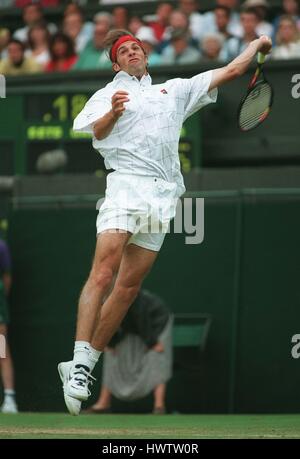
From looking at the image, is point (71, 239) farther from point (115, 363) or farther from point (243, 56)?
point (243, 56)

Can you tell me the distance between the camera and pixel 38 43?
51.1ft

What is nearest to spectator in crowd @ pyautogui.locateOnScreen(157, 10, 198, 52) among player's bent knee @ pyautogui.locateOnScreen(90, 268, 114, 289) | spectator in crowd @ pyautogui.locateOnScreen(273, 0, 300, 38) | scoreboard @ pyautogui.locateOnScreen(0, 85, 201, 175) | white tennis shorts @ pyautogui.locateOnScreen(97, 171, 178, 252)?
spectator in crowd @ pyautogui.locateOnScreen(273, 0, 300, 38)

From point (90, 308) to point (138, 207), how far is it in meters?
0.74

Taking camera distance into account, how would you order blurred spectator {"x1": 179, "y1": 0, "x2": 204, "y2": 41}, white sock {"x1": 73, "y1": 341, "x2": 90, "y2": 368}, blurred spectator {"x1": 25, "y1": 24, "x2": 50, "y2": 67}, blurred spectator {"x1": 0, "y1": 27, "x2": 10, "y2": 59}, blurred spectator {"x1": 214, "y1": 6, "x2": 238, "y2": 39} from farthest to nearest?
1. blurred spectator {"x1": 0, "y1": 27, "x2": 10, "y2": 59}
2. blurred spectator {"x1": 25, "y1": 24, "x2": 50, "y2": 67}
3. blurred spectator {"x1": 179, "y1": 0, "x2": 204, "y2": 41}
4. blurred spectator {"x1": 214, "y1": 6, "x2": 238, "y2": 39}
5. white sock {"x1": 73, "y1": 341, "x2": 90, "y2": 368}

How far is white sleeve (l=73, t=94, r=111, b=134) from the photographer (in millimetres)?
8367

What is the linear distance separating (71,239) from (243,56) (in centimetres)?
534

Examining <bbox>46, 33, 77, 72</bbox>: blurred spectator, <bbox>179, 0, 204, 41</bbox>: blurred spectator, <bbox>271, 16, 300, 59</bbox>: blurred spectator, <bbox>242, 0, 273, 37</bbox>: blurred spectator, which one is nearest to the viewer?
<bbox>271, 16, 300, 59</bbox>: blurred spectator

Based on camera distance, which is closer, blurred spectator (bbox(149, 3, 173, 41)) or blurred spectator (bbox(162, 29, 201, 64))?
blurred spectator (bbox(162, 29, 201, 64))

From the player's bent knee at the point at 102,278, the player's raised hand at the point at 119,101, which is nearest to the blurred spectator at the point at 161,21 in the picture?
the player's raised hand at the point at 119,101

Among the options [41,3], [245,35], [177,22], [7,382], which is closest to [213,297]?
[7,382]

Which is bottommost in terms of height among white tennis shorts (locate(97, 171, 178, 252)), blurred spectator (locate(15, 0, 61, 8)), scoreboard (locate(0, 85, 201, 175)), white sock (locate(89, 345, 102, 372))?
→ white sock (locate(89, 345, 102, 372))

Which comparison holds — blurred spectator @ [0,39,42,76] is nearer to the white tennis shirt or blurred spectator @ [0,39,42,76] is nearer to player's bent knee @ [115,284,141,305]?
the white tennis shirt

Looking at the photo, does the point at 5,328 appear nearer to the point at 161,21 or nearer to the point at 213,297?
the point at 213,297
